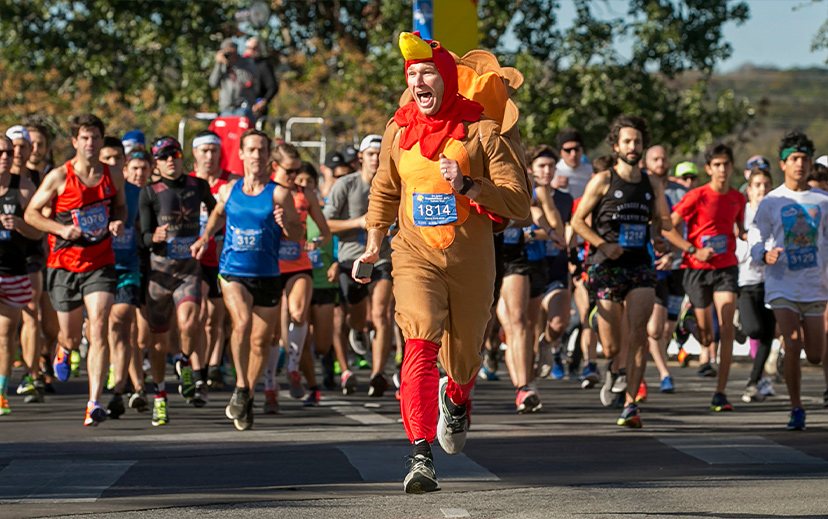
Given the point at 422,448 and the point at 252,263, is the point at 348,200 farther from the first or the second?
the point at 422,448

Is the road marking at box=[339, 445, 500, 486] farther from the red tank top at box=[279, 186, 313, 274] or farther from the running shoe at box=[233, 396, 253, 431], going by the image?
the red tank top at box=[279, 186, 313, 274]

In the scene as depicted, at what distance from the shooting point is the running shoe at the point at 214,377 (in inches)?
505

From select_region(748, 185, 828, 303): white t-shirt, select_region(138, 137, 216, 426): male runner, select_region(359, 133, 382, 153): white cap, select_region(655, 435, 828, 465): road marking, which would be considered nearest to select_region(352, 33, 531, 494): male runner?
select_region(655, 435, 828, 465): road marking

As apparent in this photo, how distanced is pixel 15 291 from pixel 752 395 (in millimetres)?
6453

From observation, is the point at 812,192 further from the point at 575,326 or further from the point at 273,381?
the point at 575,326

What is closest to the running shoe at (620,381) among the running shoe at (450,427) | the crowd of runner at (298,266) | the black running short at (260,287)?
the crowd of runner at (298,266)

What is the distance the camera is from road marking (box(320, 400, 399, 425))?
10.5m

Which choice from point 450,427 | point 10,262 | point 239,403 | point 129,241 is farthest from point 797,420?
point 10,262

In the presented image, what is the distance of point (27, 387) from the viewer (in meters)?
12.1

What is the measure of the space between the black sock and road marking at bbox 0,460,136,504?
1666 mm

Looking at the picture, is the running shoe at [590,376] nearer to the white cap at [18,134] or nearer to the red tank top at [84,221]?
the red tank top at [84,221]

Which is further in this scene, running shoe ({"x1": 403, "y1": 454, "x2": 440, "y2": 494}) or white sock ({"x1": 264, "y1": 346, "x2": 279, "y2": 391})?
white sock ({"x1": 264, "y1": 346, "x2": 279, "y2": 391})

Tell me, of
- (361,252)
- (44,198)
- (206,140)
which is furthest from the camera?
(361,252)

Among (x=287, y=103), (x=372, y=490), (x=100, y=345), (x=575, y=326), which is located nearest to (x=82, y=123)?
(x=100, y=345)
